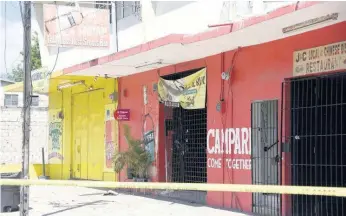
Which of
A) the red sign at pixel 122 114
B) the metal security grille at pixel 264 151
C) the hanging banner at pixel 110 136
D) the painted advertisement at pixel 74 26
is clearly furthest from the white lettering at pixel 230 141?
the hanging banner at pixel 110 136

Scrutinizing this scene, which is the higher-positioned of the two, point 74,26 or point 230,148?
point 74,26

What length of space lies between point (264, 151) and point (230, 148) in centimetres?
95

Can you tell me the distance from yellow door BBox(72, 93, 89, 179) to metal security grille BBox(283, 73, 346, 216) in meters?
9.75

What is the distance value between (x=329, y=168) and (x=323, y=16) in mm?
2666

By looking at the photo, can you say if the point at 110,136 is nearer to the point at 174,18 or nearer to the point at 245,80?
the point at 174,18

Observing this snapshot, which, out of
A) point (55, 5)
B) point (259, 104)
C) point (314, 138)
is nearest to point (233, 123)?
point (259, 104)

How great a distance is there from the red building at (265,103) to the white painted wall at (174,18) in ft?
2.09

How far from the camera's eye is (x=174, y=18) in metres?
12.5

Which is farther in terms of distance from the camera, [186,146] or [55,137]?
[55,137]

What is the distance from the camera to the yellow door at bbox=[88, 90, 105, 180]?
16.5 metres

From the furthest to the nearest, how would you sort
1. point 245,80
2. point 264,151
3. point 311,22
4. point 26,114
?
1. point 245,80
2. point 264,151
3. point 26,114
4. point 311,22

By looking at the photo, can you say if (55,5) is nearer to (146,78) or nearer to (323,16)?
(146,78)

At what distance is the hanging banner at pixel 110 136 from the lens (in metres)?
15.6

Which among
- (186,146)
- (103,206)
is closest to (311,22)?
(186,146)
